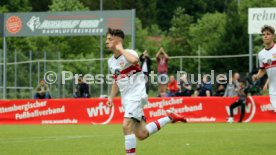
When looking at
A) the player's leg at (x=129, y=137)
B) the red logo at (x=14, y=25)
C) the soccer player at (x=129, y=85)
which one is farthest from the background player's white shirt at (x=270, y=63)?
the red logo at (x=14, y=25)

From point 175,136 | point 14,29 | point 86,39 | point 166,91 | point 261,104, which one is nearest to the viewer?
point 175,136

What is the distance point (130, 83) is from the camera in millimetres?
13844

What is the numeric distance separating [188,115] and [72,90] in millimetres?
9937

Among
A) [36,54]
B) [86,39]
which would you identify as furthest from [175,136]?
[86,39]

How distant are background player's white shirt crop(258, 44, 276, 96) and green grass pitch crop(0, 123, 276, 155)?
131 cm

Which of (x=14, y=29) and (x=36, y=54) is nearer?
(x=14, y=29)

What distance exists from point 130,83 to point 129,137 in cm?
109

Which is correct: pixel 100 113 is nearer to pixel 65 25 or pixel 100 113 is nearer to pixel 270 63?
pixel 65 25

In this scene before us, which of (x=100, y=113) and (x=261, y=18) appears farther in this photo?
(x=261, y=18)

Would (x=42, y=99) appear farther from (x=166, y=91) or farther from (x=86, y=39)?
(x=86, y=39)

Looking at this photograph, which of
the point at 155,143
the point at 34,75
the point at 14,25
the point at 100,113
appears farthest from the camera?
the point at 34,75

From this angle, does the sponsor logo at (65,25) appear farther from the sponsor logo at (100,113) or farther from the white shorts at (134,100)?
the white shorts at (134,100)

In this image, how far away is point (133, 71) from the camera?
13.8m

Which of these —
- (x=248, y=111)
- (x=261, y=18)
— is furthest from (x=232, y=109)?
(x=261, y=18)
